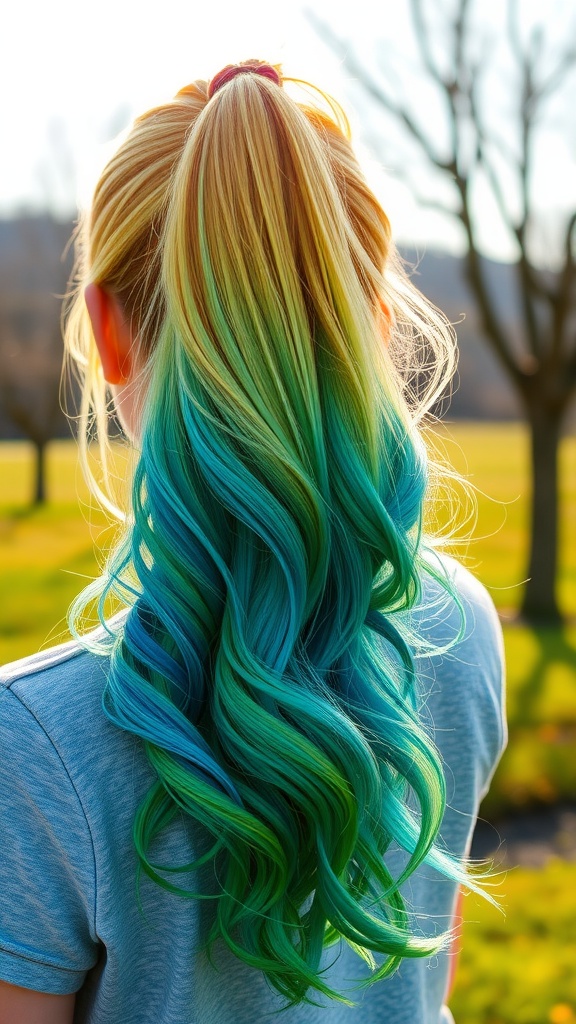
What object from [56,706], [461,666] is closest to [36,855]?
[56,706]

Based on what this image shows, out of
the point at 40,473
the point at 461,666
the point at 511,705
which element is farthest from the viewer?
the point at 40,473

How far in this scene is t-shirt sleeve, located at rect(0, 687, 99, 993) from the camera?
3.10 feet

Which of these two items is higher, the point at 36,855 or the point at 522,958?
the point at 36,855

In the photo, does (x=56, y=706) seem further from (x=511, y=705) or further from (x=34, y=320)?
(x=34, y=320)

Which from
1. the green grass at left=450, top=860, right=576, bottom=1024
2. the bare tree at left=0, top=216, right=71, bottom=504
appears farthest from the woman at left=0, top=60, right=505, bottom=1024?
the bare tree at left=0, top=216, right=71, bottom=504

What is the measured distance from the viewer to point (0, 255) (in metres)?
25.2

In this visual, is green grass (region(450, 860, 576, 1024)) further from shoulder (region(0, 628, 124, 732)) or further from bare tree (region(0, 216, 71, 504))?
bare tree (region(0, 216, 71, 504))

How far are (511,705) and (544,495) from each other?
2915 millimetres

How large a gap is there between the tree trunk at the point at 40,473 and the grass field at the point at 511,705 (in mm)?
402

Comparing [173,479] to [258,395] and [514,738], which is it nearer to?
[258,395]

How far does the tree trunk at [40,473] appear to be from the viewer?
16625 mm

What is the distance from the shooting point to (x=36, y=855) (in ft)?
3.12

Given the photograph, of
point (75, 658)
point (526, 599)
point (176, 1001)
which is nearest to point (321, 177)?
point (75, 658)

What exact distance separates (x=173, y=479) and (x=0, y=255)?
2675 cm
